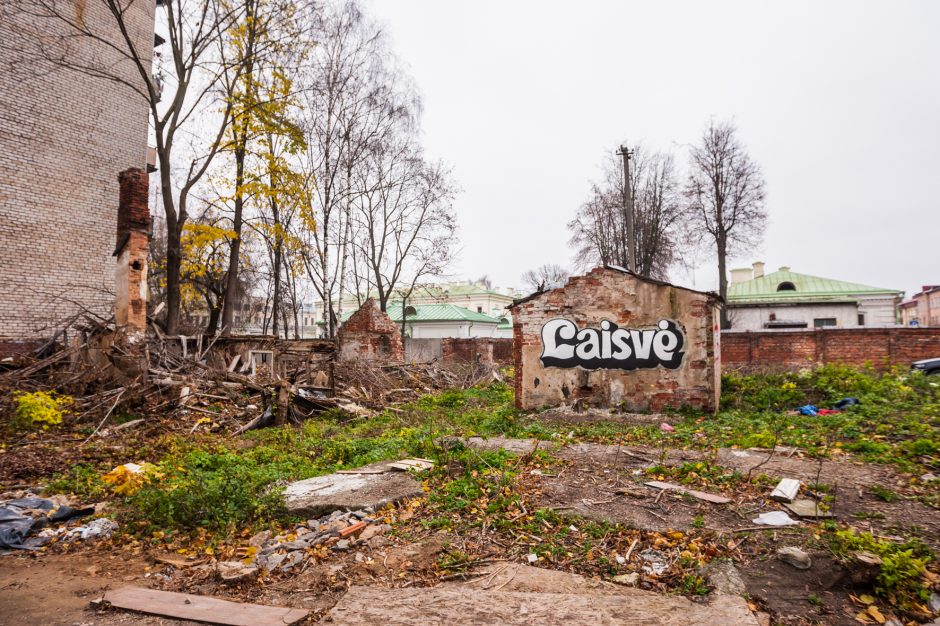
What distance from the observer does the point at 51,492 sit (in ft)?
19.7

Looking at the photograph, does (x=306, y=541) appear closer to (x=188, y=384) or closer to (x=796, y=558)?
(x=796, y=558)

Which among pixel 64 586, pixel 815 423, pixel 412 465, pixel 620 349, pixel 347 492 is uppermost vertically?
pixel 620 349

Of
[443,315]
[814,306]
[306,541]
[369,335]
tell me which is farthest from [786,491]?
[443,315]

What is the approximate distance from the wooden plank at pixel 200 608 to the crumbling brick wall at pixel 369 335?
1505 cm

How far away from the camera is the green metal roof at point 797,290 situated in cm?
2783

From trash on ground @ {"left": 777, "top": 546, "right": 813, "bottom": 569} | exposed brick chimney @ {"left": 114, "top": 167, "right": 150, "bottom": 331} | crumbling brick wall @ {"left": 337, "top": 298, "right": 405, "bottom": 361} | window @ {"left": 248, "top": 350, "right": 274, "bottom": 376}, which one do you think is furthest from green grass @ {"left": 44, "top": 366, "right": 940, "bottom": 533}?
crumbling brick wall @ {"left": 337, "top": 298, "right": 405, "bottom": 361}

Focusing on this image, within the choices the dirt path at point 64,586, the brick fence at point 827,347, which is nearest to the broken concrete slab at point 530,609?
the dirt path at point 64,586

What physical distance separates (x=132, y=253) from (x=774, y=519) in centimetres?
1258

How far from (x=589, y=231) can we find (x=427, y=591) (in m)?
29.4

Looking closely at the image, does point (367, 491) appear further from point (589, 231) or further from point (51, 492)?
point (589, 231)

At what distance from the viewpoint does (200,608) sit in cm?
353

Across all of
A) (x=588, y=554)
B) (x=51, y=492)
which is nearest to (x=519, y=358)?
(x=588, y=554)

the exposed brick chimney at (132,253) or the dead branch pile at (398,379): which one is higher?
the exposed brick chimney at (132,253)

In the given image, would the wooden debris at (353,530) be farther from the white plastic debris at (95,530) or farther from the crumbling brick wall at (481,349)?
the crumbling brick wall at (481,349)
